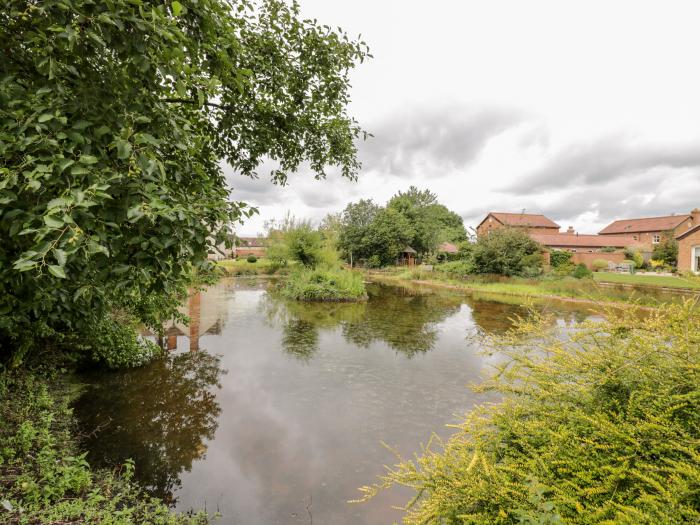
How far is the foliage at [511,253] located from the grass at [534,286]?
93cm

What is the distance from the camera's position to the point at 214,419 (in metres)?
5.50

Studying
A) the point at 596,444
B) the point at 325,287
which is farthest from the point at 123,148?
the point at 325,287

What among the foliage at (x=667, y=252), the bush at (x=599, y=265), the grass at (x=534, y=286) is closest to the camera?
the grass at (x=534, y=286)

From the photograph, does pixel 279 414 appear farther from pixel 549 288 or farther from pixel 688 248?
pixel 688 248

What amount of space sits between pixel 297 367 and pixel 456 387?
3612 mm

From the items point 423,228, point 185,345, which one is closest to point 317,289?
point 185,345

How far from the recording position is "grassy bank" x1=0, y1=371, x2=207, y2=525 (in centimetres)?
255

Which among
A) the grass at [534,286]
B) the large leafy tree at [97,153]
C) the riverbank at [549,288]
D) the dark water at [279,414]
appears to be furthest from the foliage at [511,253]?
the large leafy tree at [97,153]

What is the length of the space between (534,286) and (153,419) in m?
22.0

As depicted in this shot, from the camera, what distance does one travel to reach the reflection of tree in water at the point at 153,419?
14.0ft

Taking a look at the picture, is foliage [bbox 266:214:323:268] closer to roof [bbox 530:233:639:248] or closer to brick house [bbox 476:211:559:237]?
roof [bbox 530:233:639:248]

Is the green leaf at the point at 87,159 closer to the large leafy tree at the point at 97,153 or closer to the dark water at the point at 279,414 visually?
the large leafy tree at the point at 97,153

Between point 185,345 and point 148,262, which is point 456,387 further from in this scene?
point 185,345

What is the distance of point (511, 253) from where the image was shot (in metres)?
23.8
